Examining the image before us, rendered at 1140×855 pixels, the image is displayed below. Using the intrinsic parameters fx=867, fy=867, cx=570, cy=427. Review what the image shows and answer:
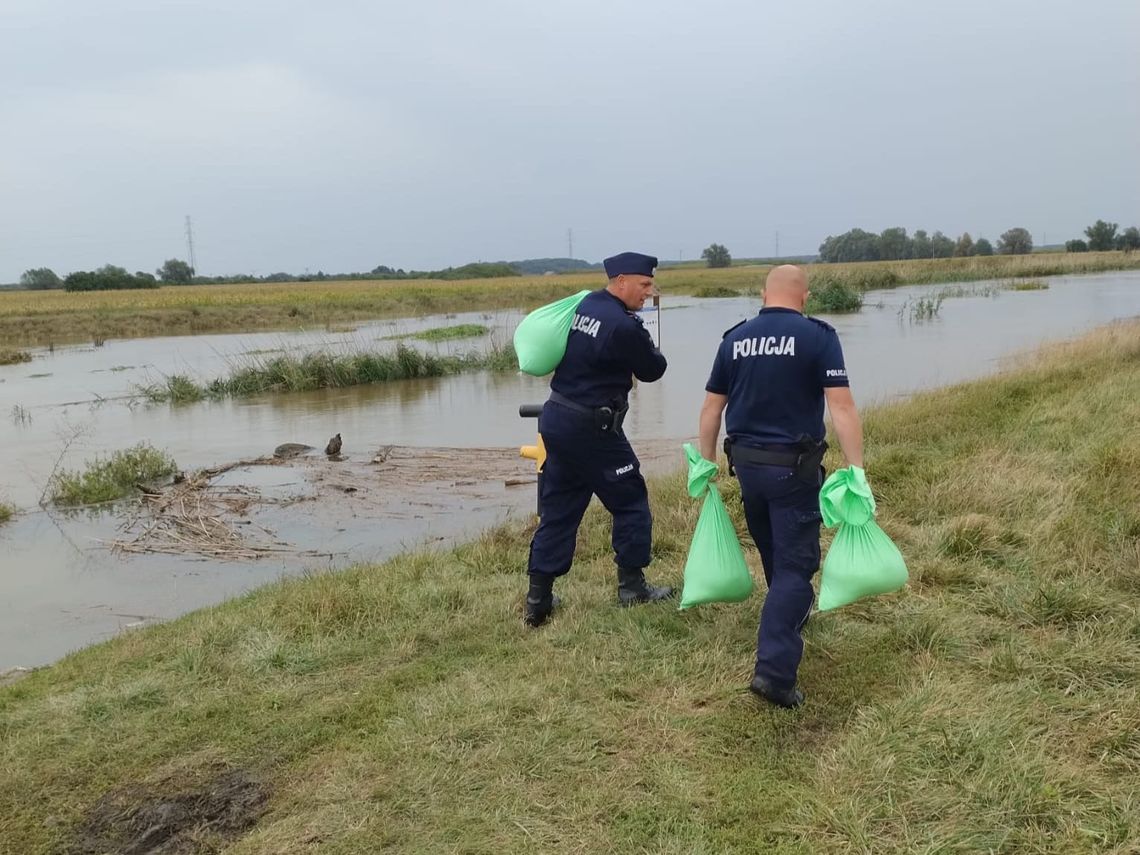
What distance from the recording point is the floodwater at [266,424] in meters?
6.68

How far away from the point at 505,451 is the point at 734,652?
7.46 m

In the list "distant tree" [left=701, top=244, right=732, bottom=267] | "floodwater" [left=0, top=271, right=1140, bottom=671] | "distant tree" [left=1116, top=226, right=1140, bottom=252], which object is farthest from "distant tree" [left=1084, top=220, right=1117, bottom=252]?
"floodwater" [left=0, top=271, right=1140, bottom=671]

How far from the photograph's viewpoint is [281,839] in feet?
8.99

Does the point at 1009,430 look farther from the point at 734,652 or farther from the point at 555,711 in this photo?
the point at 555,711

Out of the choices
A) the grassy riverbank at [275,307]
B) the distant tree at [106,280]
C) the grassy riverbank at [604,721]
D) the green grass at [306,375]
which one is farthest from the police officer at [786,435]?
the distant tree at [106,280]

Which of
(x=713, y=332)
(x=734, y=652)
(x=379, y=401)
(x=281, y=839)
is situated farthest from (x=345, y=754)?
(x=713, y=332)

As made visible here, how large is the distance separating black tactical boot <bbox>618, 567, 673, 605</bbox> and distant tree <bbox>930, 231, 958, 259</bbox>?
100893mm

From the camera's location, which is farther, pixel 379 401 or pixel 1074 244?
pixel 1074 244

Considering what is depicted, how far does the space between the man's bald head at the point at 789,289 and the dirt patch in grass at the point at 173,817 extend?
8.68 feet

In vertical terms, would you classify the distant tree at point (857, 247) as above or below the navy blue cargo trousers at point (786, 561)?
above

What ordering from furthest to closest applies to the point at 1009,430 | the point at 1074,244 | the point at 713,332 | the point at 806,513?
the point at 1074,244
the point at 713,332
the point at 1009,430
the point at 806,513

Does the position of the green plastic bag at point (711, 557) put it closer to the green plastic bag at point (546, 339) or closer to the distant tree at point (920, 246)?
the green plastic bag at point (546, 339)

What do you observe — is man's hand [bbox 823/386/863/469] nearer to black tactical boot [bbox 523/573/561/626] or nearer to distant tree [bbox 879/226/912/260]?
black tactical boot [bbox 523/573/561/626]

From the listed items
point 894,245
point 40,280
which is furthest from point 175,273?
point 894,245
